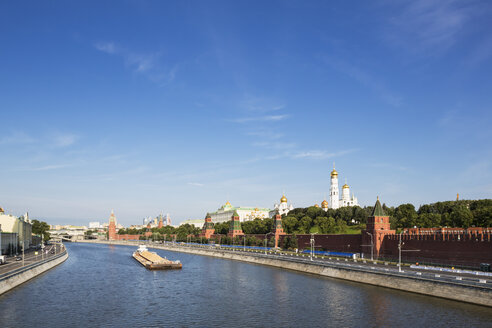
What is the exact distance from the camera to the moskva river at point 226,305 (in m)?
35.2

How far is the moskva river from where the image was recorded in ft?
115

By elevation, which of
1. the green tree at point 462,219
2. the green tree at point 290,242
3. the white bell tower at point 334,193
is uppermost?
the white bell tower at point 334,193

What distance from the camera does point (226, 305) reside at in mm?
42594

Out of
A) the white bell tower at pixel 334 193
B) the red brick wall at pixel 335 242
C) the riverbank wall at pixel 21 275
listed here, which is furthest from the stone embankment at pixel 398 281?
the white bell tower at pixel 334 193

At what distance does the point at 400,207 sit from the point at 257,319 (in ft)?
319

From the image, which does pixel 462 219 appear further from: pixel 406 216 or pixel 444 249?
pixel 444 249

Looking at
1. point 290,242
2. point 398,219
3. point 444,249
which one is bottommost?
point 290,242

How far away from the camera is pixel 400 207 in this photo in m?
123

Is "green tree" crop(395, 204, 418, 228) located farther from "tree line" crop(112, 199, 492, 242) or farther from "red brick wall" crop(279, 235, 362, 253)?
"red brick wall" crop(279, 235, 362, 253)

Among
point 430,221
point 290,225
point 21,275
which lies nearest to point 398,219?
point 430,221

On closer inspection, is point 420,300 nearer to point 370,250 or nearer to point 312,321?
point 312,321

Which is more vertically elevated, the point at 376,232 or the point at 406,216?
the point at 406,216

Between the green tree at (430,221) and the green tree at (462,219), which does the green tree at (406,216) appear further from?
the green tree at (462,219)

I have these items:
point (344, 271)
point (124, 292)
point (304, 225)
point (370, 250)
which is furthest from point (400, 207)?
point (124, 292)
